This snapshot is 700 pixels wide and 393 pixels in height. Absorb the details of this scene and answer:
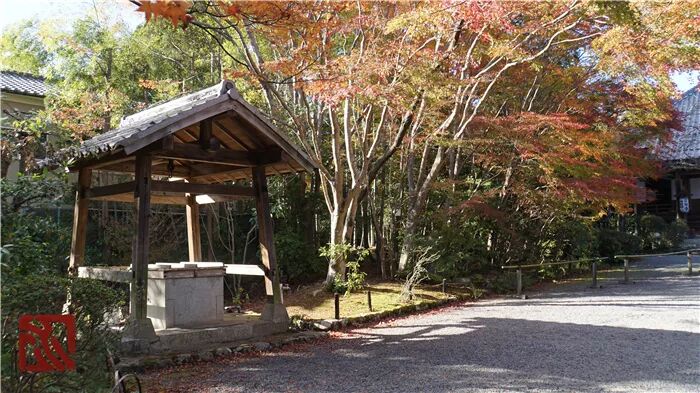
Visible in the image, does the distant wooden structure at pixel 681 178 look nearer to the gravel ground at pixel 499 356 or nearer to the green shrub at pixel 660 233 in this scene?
the green shrub at pixel 660 233

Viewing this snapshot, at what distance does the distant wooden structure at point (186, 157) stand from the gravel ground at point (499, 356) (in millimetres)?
1432

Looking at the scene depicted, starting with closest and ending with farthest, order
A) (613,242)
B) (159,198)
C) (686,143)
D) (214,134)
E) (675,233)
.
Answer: (214,134) < (159,198) < (613,242) < (675,233) < (686,143)

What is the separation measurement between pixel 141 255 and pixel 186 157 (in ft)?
4.50

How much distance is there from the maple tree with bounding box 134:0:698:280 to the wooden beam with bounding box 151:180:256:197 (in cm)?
165

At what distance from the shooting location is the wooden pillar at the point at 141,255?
6.12m

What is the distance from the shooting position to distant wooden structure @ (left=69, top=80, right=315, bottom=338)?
6.23m

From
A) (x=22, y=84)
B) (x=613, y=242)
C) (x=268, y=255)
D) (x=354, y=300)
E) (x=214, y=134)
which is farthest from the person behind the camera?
(x=613, y=242)

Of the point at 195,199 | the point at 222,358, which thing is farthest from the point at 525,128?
the point at 222,358

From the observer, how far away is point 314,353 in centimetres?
651

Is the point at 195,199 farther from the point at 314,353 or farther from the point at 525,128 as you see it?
the point at 525,128

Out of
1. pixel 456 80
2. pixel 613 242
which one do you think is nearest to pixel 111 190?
pixel 456 80

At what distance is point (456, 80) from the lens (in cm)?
901

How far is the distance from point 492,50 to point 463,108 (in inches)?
83.1

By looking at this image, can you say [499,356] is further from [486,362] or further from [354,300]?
[354,300]
